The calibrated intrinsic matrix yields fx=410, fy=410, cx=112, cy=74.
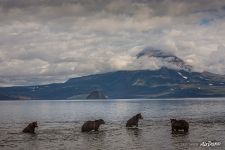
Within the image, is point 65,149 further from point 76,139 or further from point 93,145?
point 76,139

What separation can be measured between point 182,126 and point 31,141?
22.8 metres

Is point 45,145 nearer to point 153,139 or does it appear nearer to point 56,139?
point 56,139

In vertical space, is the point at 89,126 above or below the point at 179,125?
below

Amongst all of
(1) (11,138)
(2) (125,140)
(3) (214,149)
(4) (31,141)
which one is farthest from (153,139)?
(1) (11,138)

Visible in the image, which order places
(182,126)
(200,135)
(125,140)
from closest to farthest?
1. (125,140)
2. (200,135)
3. (182,126)

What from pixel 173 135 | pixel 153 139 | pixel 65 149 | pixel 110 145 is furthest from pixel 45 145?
pixel 173 135

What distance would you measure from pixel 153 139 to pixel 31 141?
16265 mm

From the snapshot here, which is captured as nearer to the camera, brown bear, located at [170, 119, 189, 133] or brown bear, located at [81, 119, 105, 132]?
brown bear, located at [170, 119, 189, 133]

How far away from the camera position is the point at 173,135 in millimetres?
58500

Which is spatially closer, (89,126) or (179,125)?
(179,125)

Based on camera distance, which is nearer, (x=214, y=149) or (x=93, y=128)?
(x=214, y=149)

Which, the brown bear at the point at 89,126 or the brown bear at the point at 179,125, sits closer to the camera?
the brown bear at the point at 179,125

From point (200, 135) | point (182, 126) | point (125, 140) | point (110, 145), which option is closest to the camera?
point (110, 145)

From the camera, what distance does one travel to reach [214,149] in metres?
44.3
